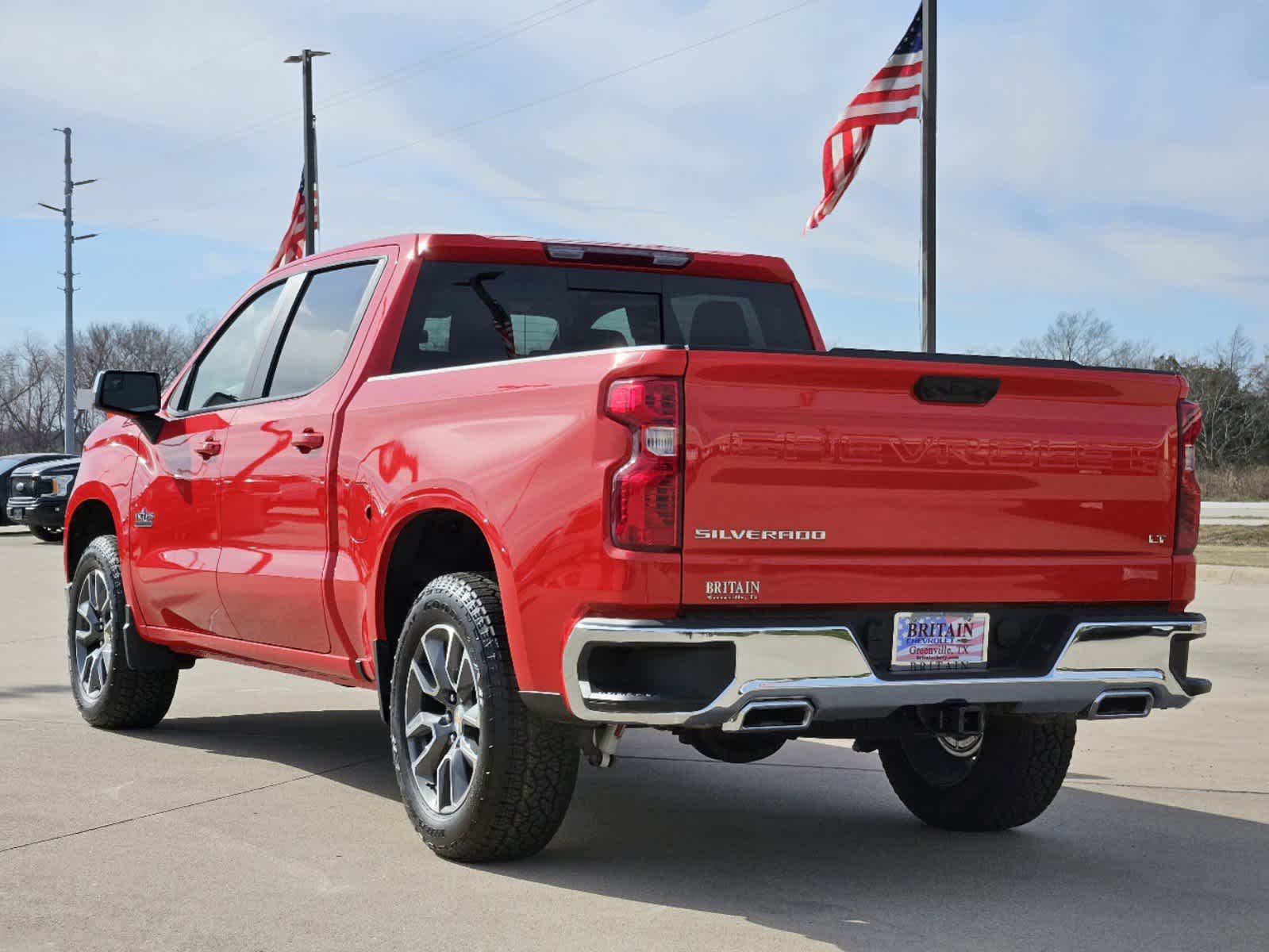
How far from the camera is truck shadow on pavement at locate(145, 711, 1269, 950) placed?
4824 mm

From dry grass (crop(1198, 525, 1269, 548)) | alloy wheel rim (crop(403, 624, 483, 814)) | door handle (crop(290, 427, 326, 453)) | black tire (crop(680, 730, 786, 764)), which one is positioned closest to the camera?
alloy wheel rim (crop(403, 624, 483, 814))

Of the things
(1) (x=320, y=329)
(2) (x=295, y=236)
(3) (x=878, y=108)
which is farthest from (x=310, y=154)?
(1) (x=320, y=329)

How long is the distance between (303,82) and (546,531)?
28.9m

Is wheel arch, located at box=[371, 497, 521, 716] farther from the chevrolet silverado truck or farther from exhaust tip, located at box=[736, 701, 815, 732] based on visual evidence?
the chevrolet silverado truck

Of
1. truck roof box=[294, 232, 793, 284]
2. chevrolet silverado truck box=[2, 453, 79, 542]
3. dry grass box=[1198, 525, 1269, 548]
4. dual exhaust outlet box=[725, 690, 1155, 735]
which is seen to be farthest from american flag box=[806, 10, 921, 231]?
chevrolet silverado truck box=[2, 453, 79, 542]

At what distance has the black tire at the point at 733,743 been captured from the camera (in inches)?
216

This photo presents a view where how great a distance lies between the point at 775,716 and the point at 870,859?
121cm

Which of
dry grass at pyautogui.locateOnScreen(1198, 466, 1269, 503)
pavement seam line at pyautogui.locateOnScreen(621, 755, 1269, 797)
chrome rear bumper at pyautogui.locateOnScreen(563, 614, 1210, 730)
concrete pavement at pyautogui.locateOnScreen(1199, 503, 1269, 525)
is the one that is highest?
chrome rear bumper at pyautogui.locateOnScreen(563, 614, 1210, 730)

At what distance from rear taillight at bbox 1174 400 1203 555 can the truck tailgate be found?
1.6 inches

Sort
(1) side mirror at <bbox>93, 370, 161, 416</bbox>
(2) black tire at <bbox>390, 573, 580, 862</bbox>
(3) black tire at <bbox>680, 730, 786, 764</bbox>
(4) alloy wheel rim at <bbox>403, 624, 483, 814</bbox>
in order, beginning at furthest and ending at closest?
(1) side mirror at <bbox>93, 370, 161, 416</bbox> < (3) black tire at <bbox>680, 730, 786, 764</bbox> < (4) alloy wheel rim at <bbox>403, 624, 483, 814</bbox> < (2) black tire at <bbox>390, 573, 580, 862</bbox>

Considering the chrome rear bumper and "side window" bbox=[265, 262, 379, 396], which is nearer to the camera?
A: the chrome rear bumper

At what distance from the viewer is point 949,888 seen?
529 cm

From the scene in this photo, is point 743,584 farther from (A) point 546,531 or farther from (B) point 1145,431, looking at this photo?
(B) point 1145,431

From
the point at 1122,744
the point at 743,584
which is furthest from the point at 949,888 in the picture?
the point at 1122,744
